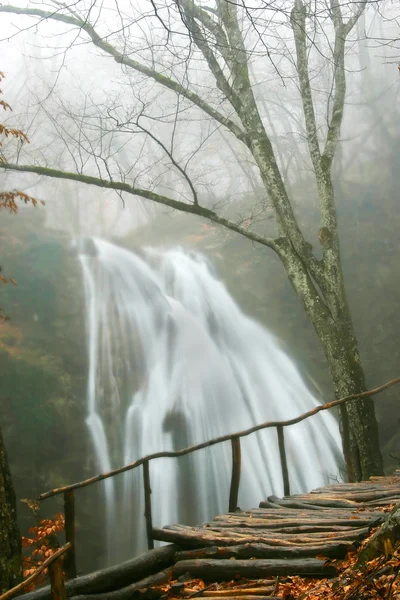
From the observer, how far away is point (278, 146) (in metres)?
27.0

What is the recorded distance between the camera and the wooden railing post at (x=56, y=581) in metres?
3.29

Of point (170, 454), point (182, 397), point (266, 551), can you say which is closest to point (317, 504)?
point (170, 454)

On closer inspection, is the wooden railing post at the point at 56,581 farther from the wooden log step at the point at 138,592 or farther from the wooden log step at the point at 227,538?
the wooden log step at the point at 227,538

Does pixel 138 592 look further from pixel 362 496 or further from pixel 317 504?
pixel 362 496

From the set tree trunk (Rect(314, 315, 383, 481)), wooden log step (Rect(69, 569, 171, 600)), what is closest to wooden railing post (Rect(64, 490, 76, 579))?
wooden log step (Rect(69, 569, 171, 600))

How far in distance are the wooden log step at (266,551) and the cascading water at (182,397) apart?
313 inches

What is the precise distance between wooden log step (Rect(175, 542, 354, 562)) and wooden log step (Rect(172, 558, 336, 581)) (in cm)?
11

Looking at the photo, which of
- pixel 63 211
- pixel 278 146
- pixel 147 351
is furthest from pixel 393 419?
pixel 63 211

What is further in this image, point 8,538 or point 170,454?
point 170,454

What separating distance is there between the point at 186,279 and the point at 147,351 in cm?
509

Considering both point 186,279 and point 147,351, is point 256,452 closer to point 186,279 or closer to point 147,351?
point 147,351

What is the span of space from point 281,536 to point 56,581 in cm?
210

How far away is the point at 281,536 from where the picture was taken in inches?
183

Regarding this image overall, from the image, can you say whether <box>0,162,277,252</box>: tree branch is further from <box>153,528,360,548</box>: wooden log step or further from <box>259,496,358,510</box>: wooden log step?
<box>153,528,360,548</box>: wooden log step
